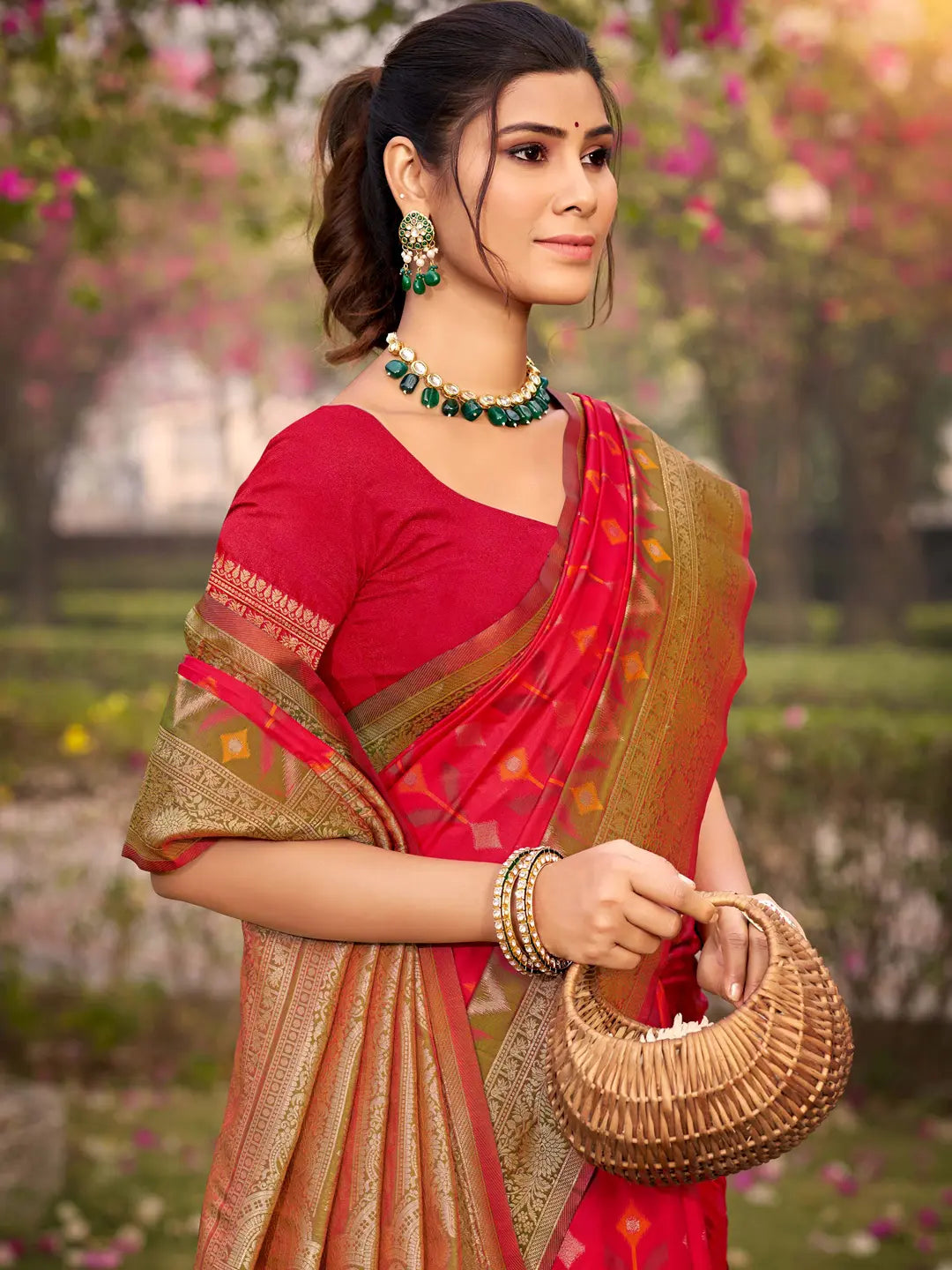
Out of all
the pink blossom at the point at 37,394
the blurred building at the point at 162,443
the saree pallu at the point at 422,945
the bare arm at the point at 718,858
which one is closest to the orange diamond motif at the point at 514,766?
the saree pallu at the point at 422,945

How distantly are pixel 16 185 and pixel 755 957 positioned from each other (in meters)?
2.55

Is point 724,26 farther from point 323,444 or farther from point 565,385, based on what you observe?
point 565,385

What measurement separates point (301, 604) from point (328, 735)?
12 centimetres

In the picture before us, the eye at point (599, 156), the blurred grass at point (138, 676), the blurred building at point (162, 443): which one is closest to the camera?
the eye at point (599, 156)

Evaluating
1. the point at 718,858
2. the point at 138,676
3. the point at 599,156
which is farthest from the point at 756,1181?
the point at 138,676

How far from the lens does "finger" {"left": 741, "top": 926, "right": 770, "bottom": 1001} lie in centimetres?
140

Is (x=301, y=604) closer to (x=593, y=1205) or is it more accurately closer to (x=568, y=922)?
(x=568, y=922)

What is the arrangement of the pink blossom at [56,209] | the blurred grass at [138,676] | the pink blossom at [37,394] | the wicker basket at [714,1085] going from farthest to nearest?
the pink blossom at [37,394] < the blurred grass at [138,676] < the pink blossom at [56,209] < the wicker basket at [714,1085]

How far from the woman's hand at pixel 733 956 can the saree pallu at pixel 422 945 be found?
0.06 m

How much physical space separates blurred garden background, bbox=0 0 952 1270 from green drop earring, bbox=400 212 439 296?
44 cm

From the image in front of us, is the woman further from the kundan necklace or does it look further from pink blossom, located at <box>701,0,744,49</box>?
pink blossom, located at <box>701,0,744,49</box>

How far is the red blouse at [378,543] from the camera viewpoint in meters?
1.41

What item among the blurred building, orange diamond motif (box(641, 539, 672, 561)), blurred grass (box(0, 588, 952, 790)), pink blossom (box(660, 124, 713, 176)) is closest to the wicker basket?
orange diamond motif (box(641, 539, 672, 561))

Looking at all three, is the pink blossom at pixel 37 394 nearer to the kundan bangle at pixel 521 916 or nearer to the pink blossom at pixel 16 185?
the pink blossom at pixel 16 185
